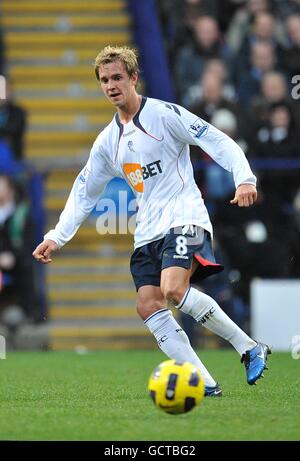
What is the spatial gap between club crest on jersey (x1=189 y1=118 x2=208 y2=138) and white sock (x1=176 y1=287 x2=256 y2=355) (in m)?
0.90

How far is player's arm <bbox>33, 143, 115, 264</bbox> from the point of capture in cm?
732

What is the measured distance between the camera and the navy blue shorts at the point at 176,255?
6.88 metres

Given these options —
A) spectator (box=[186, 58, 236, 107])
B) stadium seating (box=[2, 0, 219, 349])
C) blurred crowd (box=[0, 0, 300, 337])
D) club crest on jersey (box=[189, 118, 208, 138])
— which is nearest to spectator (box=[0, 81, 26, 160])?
blurred crowd (box=[0, 0, 300, 337])

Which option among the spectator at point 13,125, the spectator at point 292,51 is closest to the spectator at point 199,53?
the spectator at point 292,51

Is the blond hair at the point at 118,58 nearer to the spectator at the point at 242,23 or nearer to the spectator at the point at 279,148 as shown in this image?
the spectator at the point at 279,148

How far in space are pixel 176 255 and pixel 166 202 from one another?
366 mm

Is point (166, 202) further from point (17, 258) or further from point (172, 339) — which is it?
point (17, 258)

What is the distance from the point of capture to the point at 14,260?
12.5 m

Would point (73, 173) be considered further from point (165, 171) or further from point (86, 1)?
point (165, 171)

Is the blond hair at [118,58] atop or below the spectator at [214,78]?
atop

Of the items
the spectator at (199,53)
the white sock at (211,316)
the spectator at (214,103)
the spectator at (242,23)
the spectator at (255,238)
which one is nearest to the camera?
the white sock at (211,316)

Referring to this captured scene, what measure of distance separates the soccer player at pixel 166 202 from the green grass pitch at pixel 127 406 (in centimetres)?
40
